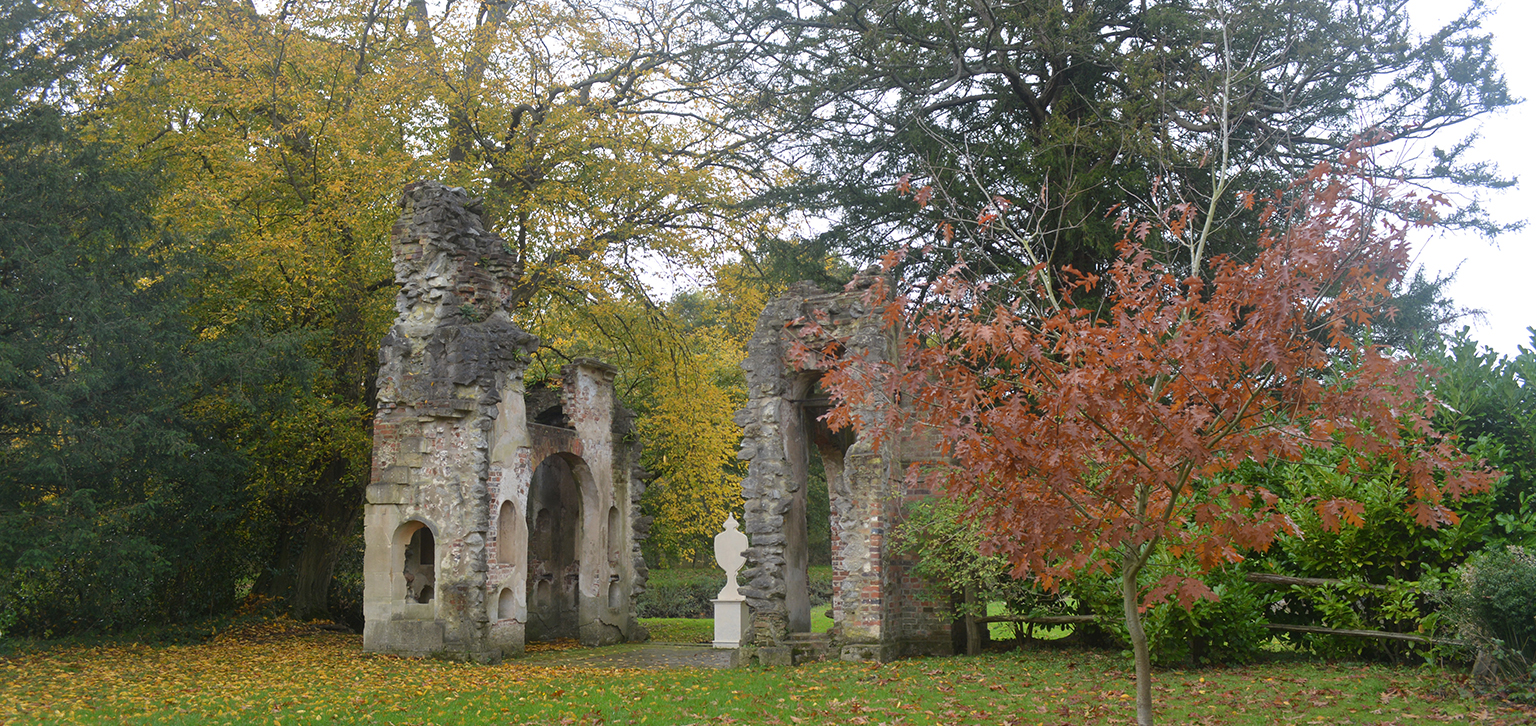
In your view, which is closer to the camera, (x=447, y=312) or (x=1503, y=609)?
(x=1503, y=609)

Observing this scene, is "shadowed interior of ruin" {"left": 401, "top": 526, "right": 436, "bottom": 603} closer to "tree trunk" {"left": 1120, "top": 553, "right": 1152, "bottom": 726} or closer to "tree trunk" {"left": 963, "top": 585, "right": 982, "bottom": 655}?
"tree trunk" {"left": 963, "top": 585, "right": 982, "bottom": 655}

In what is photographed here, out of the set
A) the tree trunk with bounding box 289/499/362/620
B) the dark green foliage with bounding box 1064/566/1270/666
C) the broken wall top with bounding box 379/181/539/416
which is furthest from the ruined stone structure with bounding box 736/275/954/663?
the tree trunk with bounding box 289/499/362/620

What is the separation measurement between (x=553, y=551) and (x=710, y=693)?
10720mm

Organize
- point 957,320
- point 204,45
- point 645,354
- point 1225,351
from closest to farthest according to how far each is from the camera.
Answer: point 1225,351
point 957,320
point 204,45
point 645,354

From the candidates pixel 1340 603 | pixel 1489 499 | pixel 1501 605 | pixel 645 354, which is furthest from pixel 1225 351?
pixel 645 354

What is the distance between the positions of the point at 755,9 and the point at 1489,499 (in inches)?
558

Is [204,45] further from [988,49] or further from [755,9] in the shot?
[988,49]

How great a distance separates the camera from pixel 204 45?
61.0 ft

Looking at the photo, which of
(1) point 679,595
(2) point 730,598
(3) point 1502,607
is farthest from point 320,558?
(3) point 1502,607

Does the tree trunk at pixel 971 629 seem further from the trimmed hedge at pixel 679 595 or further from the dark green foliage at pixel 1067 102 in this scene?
the trimmed hedge at pixel 679 595

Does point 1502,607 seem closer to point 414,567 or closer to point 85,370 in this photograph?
point 414,567

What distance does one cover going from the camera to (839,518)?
49.7 feet

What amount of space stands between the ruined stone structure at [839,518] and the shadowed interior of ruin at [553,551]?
6.11 meters

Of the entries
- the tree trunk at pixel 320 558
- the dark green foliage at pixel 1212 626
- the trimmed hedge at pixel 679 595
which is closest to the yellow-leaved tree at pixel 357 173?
the tree trunk at pixel 320 558
